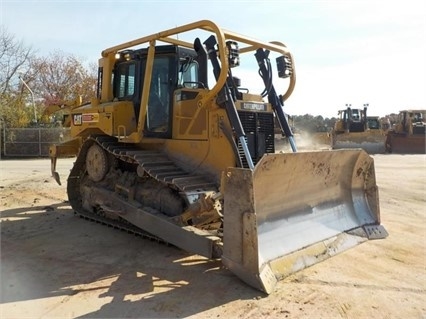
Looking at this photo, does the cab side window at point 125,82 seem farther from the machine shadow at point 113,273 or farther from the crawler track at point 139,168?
the machine shadow at point 113,273

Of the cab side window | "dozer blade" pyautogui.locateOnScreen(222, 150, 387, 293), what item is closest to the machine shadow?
"dozer blade" pyautogui.locateOnScreen(222, 150, 387, 293)

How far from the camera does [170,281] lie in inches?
168

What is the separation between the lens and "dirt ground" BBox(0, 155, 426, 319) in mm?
3607

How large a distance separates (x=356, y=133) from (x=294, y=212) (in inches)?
861

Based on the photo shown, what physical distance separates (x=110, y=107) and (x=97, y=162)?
35.8 inches

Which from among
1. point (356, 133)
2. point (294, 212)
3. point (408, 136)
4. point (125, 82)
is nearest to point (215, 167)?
A: point (294, 212)

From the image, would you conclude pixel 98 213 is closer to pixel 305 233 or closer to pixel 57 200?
pixel 57 200

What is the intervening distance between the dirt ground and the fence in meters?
16.9

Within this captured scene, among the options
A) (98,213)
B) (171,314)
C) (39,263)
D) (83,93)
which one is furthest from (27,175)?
(83,93)

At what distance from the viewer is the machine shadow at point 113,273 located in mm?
3775

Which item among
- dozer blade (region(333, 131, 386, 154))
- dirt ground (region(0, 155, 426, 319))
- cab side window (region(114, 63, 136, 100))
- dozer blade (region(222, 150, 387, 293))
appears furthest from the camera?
dozer blade (region(333, 131, 386, 154))

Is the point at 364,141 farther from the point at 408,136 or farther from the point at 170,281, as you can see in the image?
the point at 170,281

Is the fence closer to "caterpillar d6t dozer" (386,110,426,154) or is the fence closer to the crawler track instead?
the crawler track

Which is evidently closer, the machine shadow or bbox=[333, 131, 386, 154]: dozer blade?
the machine shadow
